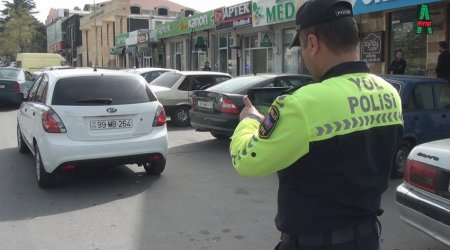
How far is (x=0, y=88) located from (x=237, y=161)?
17.0 m

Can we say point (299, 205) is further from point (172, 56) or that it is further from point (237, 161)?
point (172, 56)

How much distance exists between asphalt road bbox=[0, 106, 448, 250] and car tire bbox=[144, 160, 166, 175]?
119 millimetres

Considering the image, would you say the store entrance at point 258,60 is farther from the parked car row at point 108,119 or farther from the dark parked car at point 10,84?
the parked car row at point 108,119

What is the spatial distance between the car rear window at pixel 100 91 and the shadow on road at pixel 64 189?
1100mm

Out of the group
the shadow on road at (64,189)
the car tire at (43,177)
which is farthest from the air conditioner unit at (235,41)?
the car tire at (43,177)

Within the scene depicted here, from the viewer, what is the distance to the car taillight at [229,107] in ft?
27.7

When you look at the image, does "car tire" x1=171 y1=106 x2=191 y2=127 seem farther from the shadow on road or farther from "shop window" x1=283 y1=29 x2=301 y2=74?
"shop window" x1=283 y1=29 x2=301 y2=74

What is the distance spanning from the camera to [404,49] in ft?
46.2

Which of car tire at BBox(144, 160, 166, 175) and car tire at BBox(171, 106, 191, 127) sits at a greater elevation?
car tire at BBox(171, 106, 191, 127)

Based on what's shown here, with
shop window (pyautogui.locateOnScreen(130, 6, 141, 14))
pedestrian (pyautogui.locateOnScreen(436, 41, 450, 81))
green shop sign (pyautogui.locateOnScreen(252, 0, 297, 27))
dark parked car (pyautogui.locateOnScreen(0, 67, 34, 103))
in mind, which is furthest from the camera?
shop window (pyautogui.locateOnScreen(130, 6, 141, 14))

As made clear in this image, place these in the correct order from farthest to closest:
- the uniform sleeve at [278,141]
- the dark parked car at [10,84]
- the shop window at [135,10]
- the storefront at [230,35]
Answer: the shop window at [135,10], the storefront at [230,35], the dark parked car at [10,84], the uniform sleeve at [278,141]

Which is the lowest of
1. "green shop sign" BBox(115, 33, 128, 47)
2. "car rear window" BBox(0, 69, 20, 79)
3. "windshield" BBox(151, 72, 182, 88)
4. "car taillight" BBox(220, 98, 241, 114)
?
"car taillight" BBox(220, 98, 241, 114)

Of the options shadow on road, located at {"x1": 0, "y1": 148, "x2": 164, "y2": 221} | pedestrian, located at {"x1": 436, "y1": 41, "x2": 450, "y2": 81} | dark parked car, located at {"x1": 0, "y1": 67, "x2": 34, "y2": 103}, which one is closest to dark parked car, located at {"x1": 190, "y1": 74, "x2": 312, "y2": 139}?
shadow on road, located at {"x1": 0, "y1": 148, "x2": 164, "y2": 221}

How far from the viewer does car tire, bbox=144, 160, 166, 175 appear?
22.2ft
